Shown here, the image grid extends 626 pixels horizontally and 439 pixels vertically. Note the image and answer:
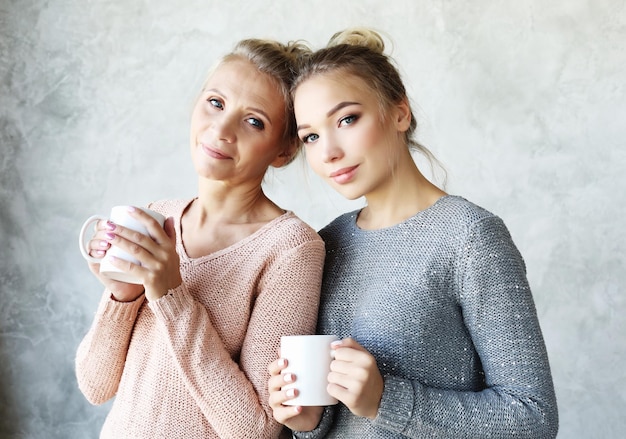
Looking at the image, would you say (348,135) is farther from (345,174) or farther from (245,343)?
(245,343)

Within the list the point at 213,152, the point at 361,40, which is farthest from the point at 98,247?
the point at 361,40

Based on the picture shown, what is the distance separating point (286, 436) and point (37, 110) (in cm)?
184

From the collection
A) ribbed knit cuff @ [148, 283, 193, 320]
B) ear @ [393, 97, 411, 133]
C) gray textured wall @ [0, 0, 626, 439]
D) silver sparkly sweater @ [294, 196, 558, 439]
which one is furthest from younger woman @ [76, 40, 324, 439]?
gray textured wall @ [0, 0, 626, 439]

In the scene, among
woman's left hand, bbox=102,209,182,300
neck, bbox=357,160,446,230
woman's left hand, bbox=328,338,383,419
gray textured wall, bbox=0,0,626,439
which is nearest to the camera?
woman's left hand, bbox=328,338,383,419

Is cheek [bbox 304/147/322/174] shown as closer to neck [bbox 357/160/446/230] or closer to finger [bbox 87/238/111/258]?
neck [bbox 357/160/446/230]

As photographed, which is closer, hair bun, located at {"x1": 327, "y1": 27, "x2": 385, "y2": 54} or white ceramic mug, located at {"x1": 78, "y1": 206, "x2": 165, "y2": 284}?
white ceramic mug, located at {"x1": 78, "y1": 206, "x2": 165, "y2": 284}

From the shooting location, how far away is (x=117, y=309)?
1209 mm

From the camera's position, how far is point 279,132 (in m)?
1.31

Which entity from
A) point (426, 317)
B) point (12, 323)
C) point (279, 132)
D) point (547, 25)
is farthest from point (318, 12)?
point (426, 317)

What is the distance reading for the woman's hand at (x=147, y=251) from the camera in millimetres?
1078

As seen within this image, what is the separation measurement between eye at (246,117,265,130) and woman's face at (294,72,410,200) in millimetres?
99

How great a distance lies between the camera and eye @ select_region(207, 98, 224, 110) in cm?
129

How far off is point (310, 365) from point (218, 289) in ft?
0.92

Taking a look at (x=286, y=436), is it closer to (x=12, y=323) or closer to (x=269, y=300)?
(x=269, y=300)
